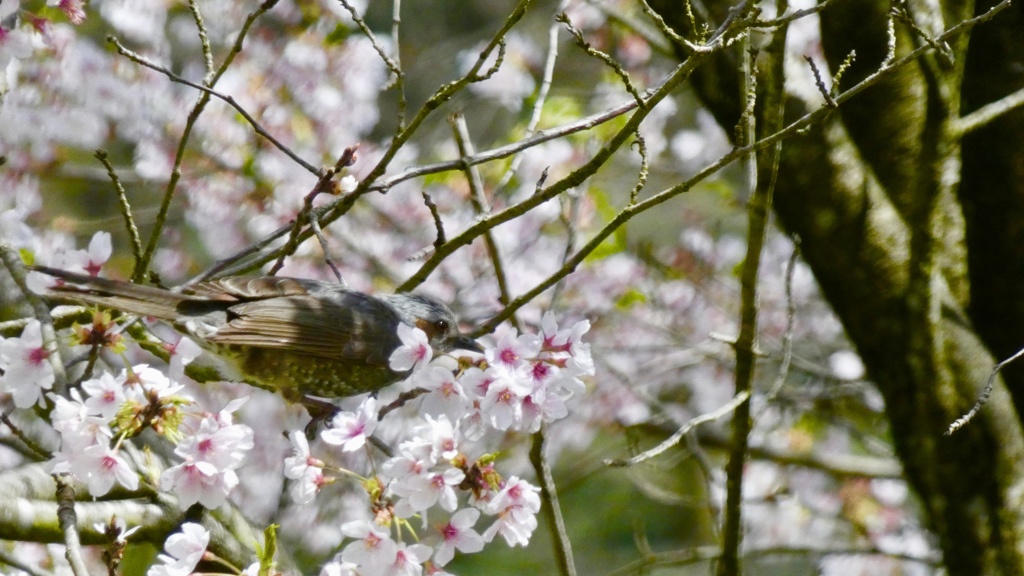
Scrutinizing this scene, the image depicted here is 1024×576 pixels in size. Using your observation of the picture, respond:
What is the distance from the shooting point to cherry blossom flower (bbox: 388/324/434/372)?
2158 millimetres

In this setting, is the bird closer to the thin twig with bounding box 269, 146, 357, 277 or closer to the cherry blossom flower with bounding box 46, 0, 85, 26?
the thin twig with bounding box 269, 146, 357, 277

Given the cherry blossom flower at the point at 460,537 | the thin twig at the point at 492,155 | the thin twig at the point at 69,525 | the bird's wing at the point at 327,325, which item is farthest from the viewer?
the bird's wing at the point at 327,325

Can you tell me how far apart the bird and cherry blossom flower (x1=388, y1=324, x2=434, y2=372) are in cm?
64

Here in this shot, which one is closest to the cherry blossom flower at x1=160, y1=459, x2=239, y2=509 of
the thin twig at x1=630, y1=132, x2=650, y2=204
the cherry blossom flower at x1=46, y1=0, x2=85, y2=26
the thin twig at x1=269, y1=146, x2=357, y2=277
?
→ the thin twig at x1=269, y1=146, x2=357, y2=277

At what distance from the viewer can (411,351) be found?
2.17 m

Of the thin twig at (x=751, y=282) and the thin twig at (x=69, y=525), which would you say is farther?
the thin twig at (x=751, y=282)

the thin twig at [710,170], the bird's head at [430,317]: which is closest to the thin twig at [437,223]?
the thin twig at [710,170]

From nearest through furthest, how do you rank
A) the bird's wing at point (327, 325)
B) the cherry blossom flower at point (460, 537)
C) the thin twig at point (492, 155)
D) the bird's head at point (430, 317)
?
the cherry blossom flower at point (460, 537) → the thin twig at point (492, 155) → the bird's wing at point (327, 325) → the bird's head at point (430, 317)

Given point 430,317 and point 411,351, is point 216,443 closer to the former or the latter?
point 411,351

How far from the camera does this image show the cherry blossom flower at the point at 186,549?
200 centimetres

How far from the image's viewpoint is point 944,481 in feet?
10.6

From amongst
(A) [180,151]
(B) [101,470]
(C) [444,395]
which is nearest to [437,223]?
(C) [444,395]

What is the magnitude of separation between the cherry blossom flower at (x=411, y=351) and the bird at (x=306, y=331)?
0.64m

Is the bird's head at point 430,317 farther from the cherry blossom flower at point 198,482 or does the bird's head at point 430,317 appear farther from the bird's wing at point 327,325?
the cherry blossom flower at point 198,482
